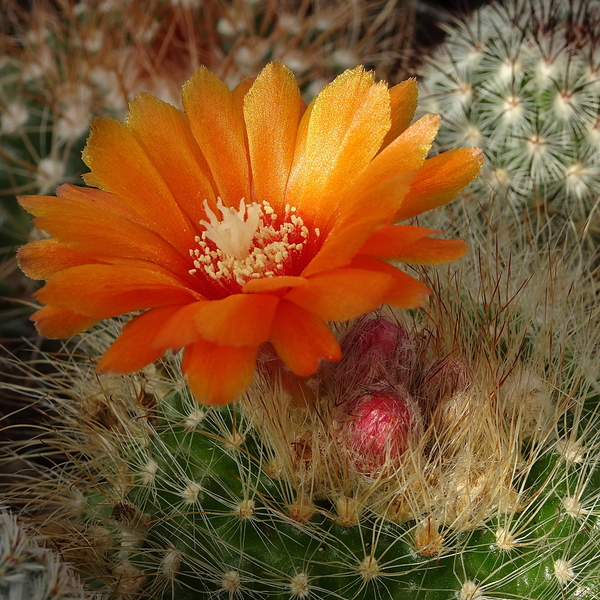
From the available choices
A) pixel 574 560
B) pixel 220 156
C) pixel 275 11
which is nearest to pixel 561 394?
pixel 574 560

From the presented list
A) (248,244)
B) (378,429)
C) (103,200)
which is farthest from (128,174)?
(378,429)

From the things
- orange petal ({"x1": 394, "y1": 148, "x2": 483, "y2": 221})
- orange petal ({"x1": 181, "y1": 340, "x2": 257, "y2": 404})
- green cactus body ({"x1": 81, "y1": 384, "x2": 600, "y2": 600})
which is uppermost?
orange petal ({"x1": 394, "y1": 148, "x2": 483, "y2": 221})

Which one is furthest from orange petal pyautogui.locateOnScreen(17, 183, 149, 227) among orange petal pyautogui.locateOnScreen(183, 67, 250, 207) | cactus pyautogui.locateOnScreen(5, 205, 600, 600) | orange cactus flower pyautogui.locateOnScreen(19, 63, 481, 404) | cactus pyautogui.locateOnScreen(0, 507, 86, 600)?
cactus pyautogui.locateOnScreen(0, 507, 86, 600)

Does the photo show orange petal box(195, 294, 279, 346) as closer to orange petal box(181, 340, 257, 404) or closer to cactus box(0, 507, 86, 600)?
orange petal box(181, 340, 257, 404)

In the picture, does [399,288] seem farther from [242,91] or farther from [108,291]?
[242,91]

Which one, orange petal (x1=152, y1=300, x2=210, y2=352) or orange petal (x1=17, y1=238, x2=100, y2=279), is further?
orange petal (x1=17, y1=238, x2=100, y2=279)

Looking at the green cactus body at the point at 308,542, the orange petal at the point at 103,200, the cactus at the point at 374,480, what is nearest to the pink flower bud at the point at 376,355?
the cactus at the point at 374,480

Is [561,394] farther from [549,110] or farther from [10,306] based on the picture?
[10,306]
